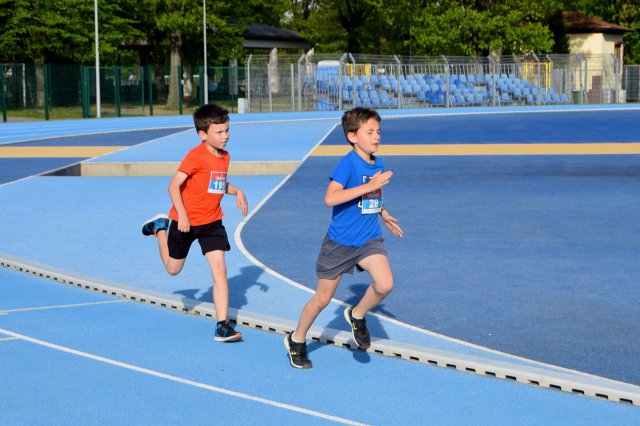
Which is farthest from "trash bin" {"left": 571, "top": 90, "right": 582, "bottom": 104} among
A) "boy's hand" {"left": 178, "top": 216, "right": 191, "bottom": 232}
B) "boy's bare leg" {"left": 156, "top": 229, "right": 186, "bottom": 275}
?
"boy's hand" {"left": 178, "top": 216, "right": 191, "bottom": 232}

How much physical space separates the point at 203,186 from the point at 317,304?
141cm

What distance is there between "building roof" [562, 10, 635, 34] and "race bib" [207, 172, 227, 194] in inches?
2430

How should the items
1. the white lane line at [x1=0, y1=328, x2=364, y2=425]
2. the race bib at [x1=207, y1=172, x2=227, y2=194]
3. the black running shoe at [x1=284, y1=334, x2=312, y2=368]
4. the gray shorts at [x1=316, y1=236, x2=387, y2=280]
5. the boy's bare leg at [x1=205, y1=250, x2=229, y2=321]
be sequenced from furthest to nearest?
1. the race bib at [x1=207, y1=172, x2=227, y2=194]
2. the boy's bare leg at [x1=205, y1=250, x2=229, y2=321]
3. the black running shoe at [x1=284, y1=334, x2=312, y2=368]
4. the gray shorts at [x1=316, y1=236, x2=387, y2=280]
5. the white lane line at [x1=0, y1=328, x2=364, y2=425]

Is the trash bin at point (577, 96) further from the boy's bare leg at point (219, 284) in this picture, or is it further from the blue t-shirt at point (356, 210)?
the blue t-shirt at point (356, 210)

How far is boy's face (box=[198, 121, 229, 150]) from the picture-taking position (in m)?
6.74

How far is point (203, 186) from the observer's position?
691cm

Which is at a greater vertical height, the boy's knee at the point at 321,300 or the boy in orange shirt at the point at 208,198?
the boy in orange shirt at the point at 208,198

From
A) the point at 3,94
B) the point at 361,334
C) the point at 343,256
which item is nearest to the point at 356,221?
the point at 343,256

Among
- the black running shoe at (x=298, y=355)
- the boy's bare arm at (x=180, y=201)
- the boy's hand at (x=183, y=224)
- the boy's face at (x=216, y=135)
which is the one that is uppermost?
the boy's face at (x=216, y=135)

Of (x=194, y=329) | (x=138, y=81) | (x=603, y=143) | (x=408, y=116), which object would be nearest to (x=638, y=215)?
(x=194, y=329)

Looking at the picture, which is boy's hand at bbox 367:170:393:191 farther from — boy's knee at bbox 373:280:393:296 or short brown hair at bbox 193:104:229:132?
short brown hair at bbox 193:104:229:132

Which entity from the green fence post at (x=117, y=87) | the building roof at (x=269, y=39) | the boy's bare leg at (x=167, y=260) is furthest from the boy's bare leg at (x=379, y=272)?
the building roof at (x=269, y=39)

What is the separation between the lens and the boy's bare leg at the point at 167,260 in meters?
7.31

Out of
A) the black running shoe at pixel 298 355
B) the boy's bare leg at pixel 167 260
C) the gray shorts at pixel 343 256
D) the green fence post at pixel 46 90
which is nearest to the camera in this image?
the gray shorts at pixel 343 256
